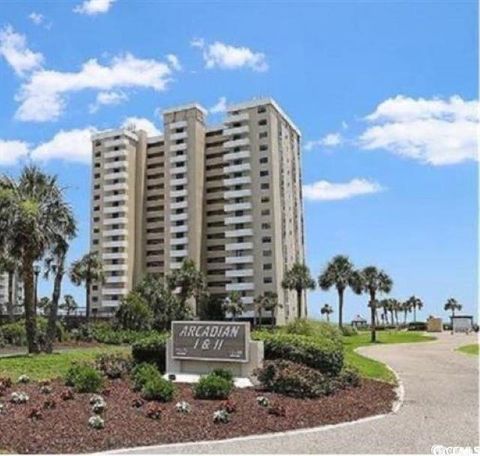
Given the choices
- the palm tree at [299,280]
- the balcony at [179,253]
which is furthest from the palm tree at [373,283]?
the balcony at [179,253]

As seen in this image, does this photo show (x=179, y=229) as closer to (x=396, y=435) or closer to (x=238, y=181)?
(x=238, y=181)

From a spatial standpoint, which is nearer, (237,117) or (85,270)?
(85,270)

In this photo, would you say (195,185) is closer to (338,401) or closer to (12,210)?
(12,210)

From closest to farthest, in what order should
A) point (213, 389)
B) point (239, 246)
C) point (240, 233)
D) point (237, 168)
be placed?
point (213, 389)
point (239, 246)
point (240, 233)
point (237, 168)

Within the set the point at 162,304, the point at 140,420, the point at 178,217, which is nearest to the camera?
the point at 140,420

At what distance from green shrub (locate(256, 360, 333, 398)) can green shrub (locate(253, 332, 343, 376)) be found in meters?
0.78

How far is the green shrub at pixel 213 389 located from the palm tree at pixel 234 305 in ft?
239

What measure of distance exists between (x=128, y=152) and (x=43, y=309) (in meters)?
32.1

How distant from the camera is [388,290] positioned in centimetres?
6838

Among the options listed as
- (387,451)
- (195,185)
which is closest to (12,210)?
(387,451)

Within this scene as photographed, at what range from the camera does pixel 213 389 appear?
46.3 ft

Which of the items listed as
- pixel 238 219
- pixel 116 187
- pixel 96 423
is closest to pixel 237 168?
pixel 238 219

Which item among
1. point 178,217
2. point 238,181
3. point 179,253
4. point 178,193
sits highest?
point 238,181

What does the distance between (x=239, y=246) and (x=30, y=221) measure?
A: 67.7 m
